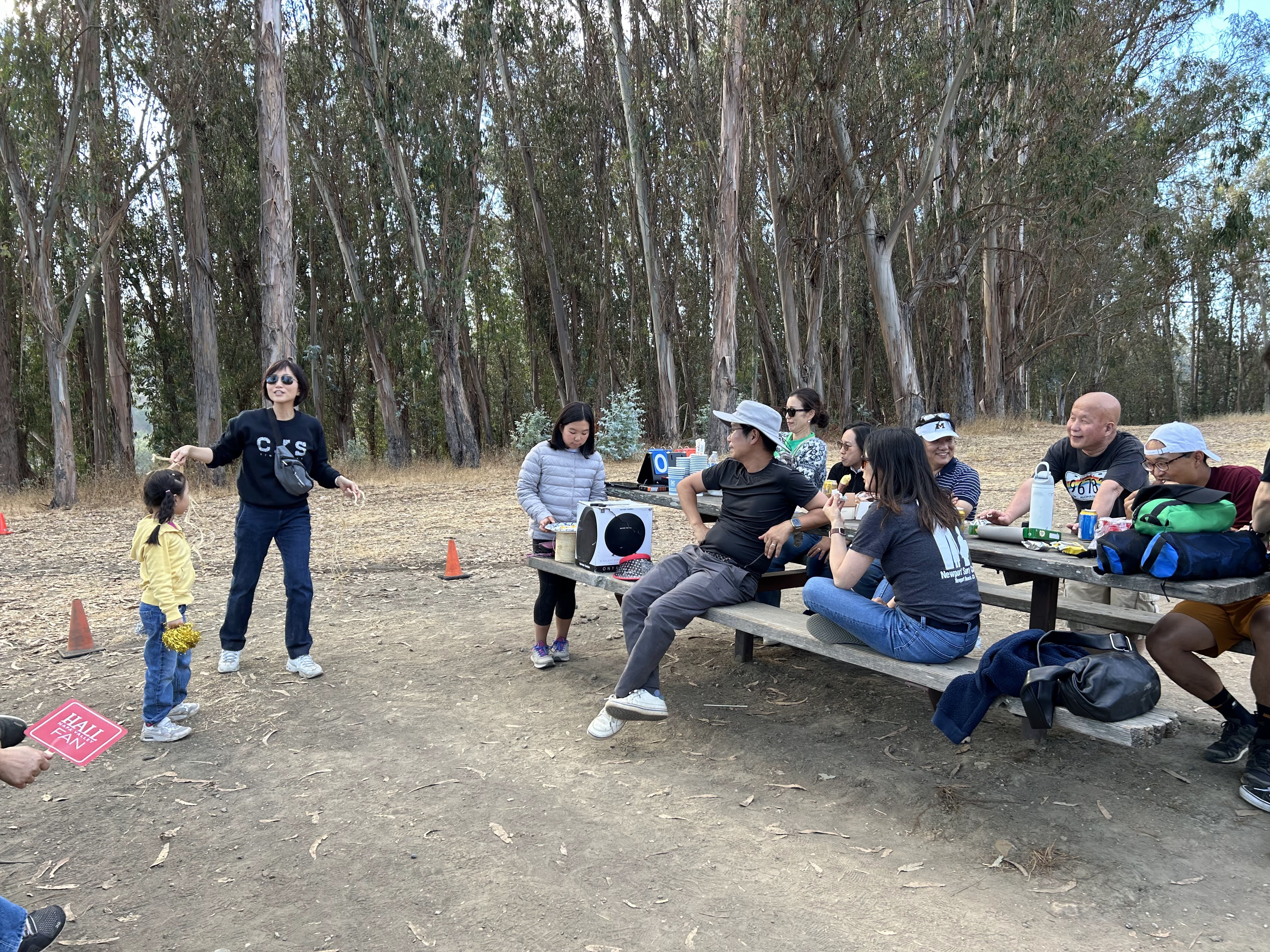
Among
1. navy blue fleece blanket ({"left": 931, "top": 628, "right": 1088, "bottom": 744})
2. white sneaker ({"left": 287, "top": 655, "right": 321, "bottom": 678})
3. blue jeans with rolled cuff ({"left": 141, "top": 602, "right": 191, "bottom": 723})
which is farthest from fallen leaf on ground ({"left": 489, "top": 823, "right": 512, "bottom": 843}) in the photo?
white sneaker ({"left": 287, "top": 655, "right": 321, "bottom": 678})

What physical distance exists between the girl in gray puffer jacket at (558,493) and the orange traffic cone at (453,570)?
2727 mm

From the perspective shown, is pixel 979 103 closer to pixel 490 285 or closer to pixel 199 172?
pixel 199 172

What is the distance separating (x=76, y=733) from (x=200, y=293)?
1537cm

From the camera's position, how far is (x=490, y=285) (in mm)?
32094

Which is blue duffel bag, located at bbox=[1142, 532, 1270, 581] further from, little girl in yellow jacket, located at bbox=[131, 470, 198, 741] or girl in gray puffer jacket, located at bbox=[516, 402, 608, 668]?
little girl in yellow jacket, located at bbox=[131, 470, 198, 741]

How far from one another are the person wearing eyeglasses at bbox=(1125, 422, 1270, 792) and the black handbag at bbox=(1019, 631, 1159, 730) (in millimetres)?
523

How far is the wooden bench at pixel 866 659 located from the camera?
312 centimetres

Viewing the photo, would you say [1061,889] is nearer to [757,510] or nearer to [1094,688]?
[1094,688]

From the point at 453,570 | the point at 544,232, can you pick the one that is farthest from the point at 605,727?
the point at 544,232

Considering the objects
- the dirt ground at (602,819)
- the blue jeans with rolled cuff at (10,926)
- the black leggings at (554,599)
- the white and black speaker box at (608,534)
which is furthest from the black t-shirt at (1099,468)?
the blue jeans with rolled cuff at (10,926)

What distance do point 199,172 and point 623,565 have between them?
1561cm

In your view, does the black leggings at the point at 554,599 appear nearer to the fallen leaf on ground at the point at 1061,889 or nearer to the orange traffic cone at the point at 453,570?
the orange traffic cone at the point at 453,570

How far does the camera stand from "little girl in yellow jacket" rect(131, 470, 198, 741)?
4359mm

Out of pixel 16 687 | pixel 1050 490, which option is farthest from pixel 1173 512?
pixel 16 687
